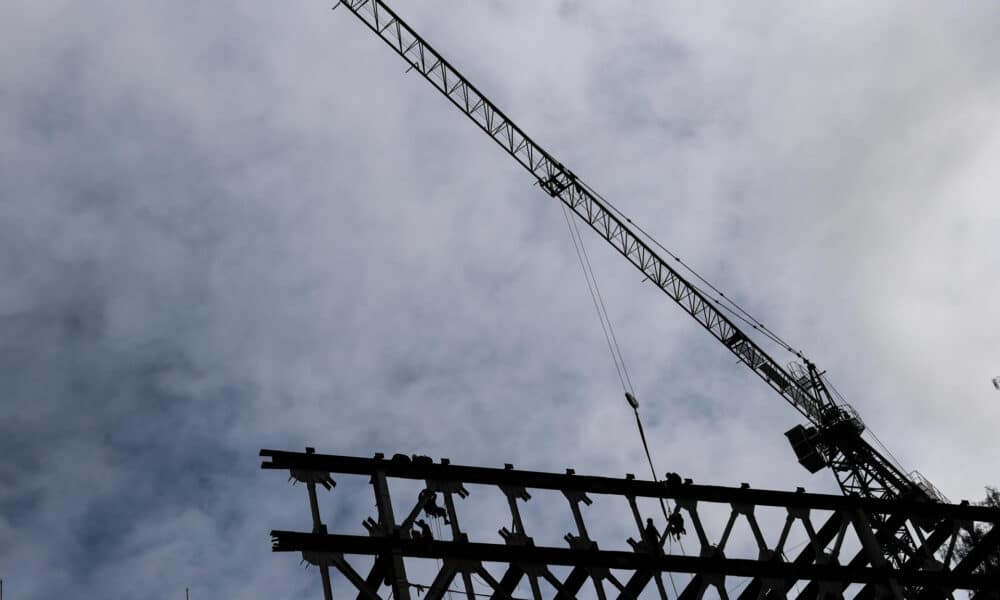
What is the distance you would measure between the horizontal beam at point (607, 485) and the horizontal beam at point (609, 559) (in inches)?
53.4

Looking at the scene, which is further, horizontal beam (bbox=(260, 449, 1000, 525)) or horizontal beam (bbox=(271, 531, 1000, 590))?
horizontal beam (bbox=(260, 449, 1000, 525))

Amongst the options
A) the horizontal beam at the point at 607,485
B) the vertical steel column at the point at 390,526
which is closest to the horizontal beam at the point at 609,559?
the vertical steel column at the point at 390,526

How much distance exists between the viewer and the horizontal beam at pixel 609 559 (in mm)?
15344

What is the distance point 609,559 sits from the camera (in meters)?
17.1

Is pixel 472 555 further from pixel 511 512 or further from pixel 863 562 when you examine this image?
pixel 863 562

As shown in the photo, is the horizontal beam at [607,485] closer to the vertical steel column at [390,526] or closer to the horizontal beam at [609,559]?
the vertical steel column at [390,526]

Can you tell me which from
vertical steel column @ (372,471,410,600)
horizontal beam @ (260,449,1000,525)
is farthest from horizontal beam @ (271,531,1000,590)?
horizontal beam @ (260,449,1000,525)

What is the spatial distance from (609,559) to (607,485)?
174 cm

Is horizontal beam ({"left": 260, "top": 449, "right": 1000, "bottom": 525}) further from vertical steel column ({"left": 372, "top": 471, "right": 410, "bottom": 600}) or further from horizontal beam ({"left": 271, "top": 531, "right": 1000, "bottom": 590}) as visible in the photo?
horizontal beam ({"left": 271, "top": 531, "right": 1000, "bottom": 590})

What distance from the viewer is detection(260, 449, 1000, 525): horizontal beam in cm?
1662

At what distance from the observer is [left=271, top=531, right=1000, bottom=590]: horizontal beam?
15.3 meters

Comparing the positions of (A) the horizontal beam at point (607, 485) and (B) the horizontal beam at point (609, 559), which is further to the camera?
(A) the horizontal beam at point (607, 485)

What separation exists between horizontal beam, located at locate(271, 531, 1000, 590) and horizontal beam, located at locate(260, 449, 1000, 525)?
136cm

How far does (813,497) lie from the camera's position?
19.4m
